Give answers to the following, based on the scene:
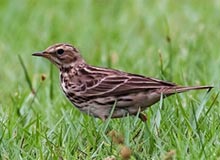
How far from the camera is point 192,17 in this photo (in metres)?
12.4

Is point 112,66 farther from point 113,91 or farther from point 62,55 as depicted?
point 113,91

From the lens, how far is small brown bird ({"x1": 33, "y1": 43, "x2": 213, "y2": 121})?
7.15 metres

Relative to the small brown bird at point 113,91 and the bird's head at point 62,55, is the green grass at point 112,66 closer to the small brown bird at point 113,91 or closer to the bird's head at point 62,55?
the small brown bird at point 113,91

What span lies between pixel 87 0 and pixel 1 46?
7.45ft

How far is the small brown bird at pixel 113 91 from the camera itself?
715 centimetres

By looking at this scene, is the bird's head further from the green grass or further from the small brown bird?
the green grass

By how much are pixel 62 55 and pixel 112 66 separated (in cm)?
255

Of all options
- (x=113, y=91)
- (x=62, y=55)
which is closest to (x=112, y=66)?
(x=62, y=55)

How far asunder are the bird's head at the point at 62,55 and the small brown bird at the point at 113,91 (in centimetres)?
20

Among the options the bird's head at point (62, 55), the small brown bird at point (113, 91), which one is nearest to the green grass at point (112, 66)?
the small brown bird at point (113, 91)

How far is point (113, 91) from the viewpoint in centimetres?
724

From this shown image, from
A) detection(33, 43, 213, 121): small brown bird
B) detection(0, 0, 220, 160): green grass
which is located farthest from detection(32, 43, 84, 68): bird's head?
detection(0, 0, 220, 160): green grass

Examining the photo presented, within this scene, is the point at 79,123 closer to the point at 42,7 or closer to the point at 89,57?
the point at 89,57

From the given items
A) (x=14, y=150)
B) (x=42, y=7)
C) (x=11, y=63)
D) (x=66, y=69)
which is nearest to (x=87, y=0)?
(x=42, y=7)
